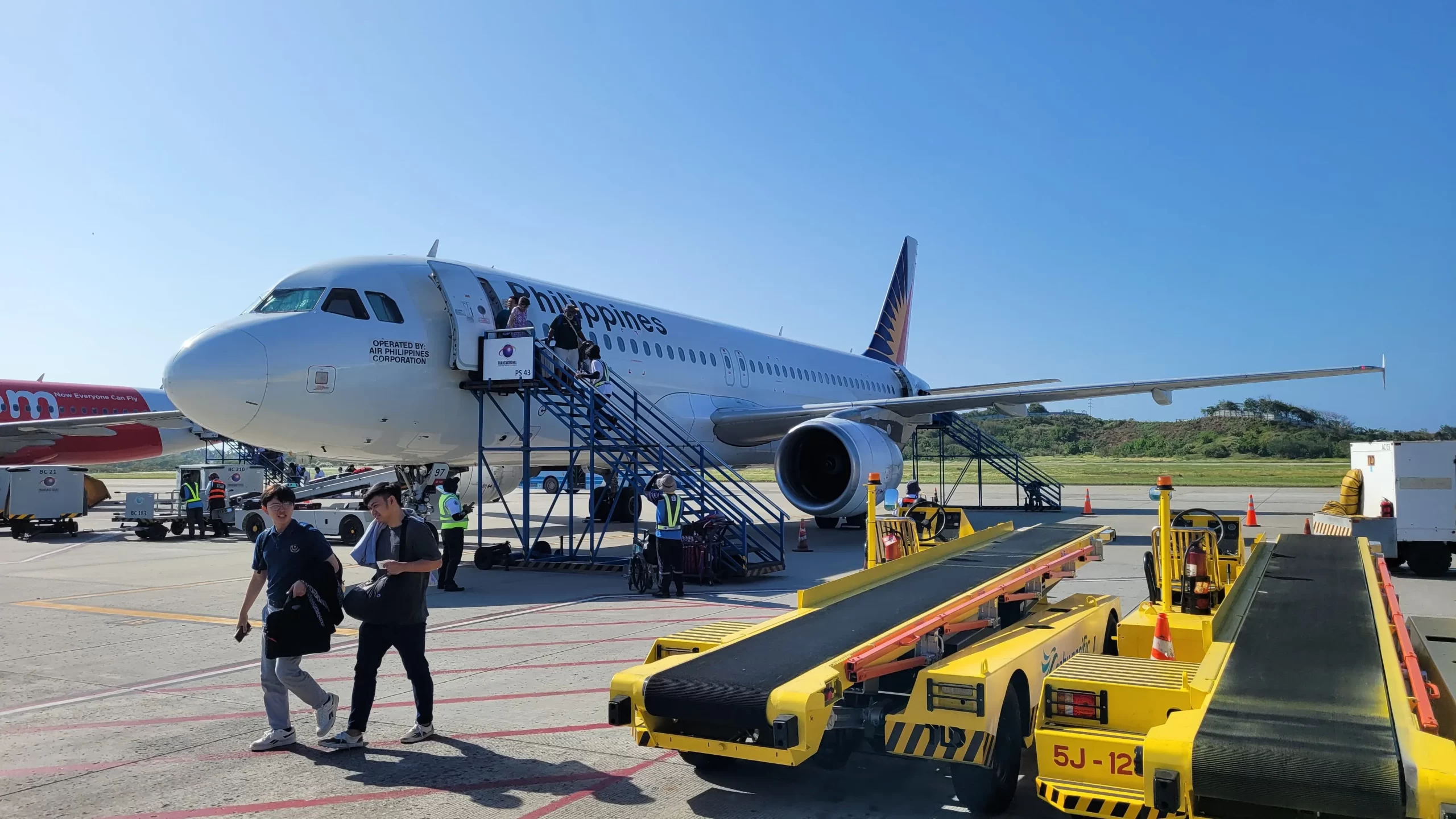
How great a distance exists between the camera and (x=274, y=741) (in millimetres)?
5148

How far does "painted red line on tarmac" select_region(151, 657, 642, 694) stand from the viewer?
653 cm

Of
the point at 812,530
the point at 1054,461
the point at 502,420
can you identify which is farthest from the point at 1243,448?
the point at 502,420

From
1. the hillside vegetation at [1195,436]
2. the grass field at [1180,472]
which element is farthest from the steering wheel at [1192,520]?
the hillside vegetation at [1195,436]

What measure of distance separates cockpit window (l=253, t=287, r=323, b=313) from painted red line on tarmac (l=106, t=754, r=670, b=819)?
7.96 metres

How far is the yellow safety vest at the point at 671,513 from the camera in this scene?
1059 cm

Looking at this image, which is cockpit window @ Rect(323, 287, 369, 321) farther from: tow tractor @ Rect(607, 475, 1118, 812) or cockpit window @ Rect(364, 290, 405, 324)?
tow tractor @ Rect(607, 475, 1118, 812)

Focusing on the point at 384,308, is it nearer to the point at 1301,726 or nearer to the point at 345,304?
the point at 345,304

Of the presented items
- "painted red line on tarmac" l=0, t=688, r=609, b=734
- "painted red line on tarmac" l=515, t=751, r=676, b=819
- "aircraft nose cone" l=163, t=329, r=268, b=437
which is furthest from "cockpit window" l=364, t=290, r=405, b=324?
"painted red line on tarmac" l=515, t=751, r=676, b=819

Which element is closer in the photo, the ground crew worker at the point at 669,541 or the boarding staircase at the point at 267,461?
the ground crew worker at the point at 669,541

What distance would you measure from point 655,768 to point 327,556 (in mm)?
2146

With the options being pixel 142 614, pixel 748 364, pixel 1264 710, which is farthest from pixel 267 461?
pixel 1264 710

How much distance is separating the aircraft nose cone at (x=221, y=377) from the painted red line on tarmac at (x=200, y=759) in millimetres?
6075

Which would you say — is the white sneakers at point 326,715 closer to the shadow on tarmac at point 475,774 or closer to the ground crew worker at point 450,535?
the shadow on tarmac at point 475,774

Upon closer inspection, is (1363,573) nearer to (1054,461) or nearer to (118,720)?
(118,720)
